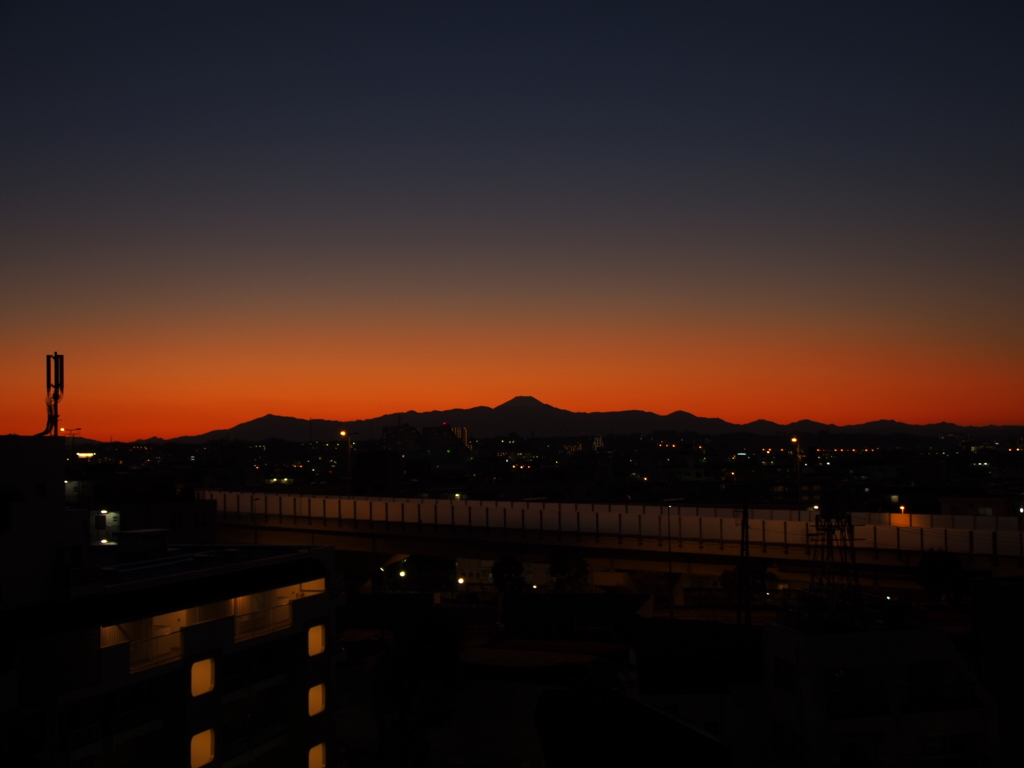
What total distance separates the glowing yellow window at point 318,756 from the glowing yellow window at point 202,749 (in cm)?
199

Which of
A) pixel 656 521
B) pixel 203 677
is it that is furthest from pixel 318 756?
pixel 656 521

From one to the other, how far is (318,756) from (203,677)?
2.73 metres

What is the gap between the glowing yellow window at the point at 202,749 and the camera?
34.3 feet

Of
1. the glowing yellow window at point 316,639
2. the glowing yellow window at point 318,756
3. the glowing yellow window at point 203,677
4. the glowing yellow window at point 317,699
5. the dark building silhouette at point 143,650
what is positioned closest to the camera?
the dark building silhouette at point 143,650

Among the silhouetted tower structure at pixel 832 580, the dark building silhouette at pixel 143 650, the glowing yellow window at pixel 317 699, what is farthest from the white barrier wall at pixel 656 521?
the dark building silhouette at pixel 143 650

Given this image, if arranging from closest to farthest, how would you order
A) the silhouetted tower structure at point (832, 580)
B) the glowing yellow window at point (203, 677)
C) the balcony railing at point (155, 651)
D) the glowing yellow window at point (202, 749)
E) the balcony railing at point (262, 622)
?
the balcony railing at point (155, 651), the glowing yellow window at point (202, 749), the glowing yellow window at point (203, 677), the balcony railing at point (262, 622), the silhouetted tower structure at point (832, 580)

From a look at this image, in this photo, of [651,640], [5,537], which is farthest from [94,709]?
[651,640]

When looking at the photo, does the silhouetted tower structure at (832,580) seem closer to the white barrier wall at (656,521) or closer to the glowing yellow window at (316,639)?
the white barrier wall at (656,521)

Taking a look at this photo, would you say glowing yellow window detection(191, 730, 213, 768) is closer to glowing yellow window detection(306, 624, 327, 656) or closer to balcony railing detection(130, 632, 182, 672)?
balcony railing detection(130, 632, 182, 672)

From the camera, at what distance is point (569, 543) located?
26438 mm

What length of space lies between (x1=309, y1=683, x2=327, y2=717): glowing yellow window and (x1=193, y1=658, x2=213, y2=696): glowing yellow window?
206 centimetres

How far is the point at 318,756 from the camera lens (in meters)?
12.5

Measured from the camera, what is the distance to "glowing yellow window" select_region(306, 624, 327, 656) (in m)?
12.7

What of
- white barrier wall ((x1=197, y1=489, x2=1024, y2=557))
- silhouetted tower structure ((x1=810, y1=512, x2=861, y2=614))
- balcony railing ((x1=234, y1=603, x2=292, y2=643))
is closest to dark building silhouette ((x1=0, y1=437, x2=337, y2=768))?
balcony railing ((x1=234, y1=603, x2=292, y2=643))
